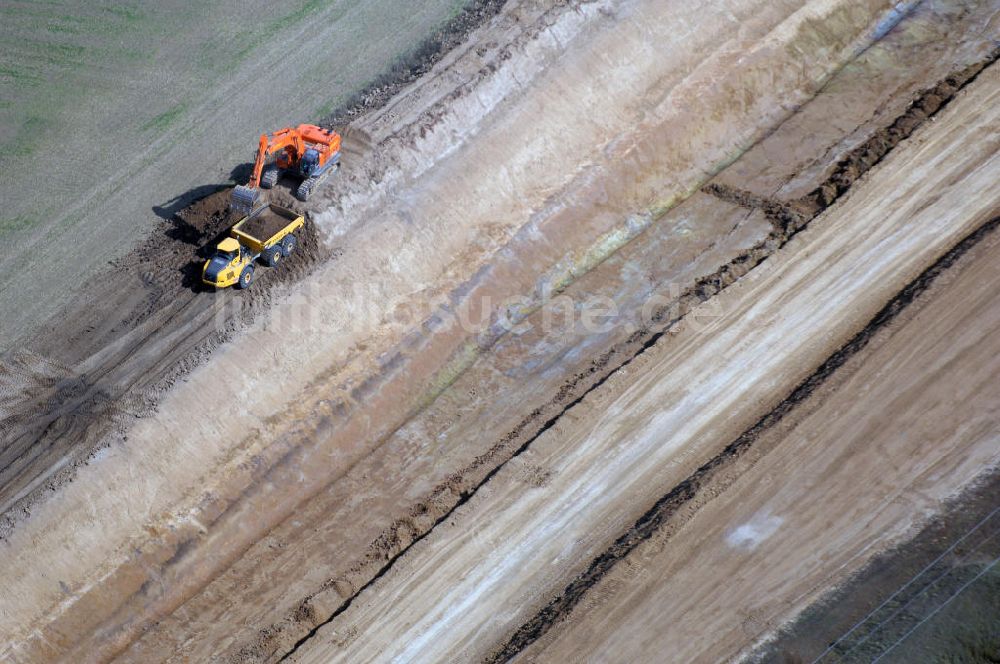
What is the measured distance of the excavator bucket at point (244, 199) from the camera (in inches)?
817

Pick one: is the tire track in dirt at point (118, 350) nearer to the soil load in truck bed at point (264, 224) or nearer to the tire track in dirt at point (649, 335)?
the soil load in truck bed at point (264, 224)

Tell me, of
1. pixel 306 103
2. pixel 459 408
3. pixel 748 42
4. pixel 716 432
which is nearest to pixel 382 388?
pixel 459 408

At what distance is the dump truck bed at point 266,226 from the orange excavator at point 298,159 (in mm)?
230

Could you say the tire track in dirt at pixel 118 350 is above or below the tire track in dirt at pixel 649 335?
above

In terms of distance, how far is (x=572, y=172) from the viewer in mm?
23125

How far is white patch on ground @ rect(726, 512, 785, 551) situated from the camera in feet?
55.2

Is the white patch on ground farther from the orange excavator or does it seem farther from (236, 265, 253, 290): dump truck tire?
the orange excavator

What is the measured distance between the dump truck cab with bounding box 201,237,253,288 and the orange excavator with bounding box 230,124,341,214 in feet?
3.80

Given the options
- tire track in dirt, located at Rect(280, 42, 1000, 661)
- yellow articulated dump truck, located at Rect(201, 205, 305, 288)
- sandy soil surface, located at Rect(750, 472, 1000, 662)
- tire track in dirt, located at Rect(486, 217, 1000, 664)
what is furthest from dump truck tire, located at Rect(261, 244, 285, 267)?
sandy soil surface, located at Rect(750, 472, 1000, 662)

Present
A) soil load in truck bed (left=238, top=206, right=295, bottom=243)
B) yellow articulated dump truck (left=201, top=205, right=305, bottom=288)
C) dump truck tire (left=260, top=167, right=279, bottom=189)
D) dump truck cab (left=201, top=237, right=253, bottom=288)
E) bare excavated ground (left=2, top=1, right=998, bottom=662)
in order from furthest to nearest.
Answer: dump truck tire (left=260, top=167, right=279, bottom=189)
soil load in truck bed (left=238, top=206, right=295, bottom=243)
yellow articulated dump truck (left=201, top=205, right=305, bottom=288)
dump truck cab (left=201, top=237, right=253, bottom=288)
bare excavated ground (left=2, top=1, right=998, bottom=662)

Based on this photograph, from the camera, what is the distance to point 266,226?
A: 20.9 meters

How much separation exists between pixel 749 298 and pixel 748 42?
817 centimetres

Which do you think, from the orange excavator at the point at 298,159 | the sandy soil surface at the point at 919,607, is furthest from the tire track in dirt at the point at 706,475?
the orange excavator at the point at 298,159

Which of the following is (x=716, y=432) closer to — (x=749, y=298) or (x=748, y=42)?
(x=749, y=298)
